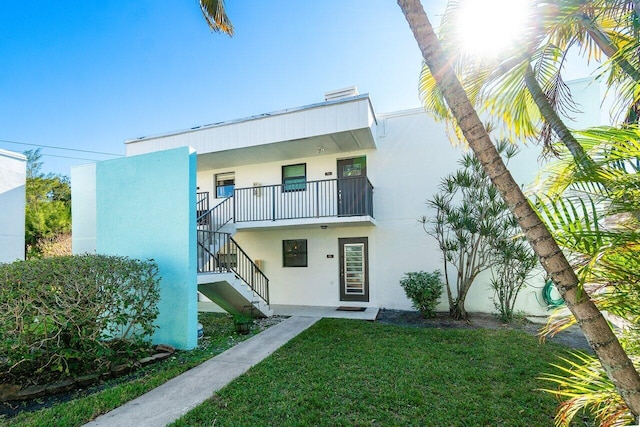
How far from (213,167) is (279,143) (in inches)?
155

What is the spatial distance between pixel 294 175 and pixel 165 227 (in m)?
5.75

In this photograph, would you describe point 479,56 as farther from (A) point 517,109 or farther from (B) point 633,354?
(B) point 633,354

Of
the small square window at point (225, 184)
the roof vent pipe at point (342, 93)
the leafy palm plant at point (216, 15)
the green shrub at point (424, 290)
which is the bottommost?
the green shrub at point (424, 290)

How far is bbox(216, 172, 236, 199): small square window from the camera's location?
39.0ft

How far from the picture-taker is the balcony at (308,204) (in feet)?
30.7

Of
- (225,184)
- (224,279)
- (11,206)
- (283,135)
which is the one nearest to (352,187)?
(283,135)

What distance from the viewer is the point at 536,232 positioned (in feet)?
6.19

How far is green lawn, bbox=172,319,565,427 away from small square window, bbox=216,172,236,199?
7410 mm

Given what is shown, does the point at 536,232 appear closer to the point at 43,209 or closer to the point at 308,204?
the point at 308,204

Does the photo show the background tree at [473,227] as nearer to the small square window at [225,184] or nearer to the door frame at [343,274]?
the door frame at [343,274]

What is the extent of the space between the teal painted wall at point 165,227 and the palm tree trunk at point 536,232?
16.4 ft

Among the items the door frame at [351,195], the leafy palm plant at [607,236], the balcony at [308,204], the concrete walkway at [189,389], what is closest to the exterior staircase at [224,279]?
the balcony at [308,204]

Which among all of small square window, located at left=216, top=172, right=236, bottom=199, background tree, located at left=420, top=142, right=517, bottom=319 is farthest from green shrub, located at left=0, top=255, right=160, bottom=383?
background tree, located at left=420, top=142, right=517, bottom=319

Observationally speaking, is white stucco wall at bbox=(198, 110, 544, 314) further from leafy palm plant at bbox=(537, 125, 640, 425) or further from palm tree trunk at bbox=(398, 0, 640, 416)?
palm tree trunk at bbox=(398, 0, 640, 416)
